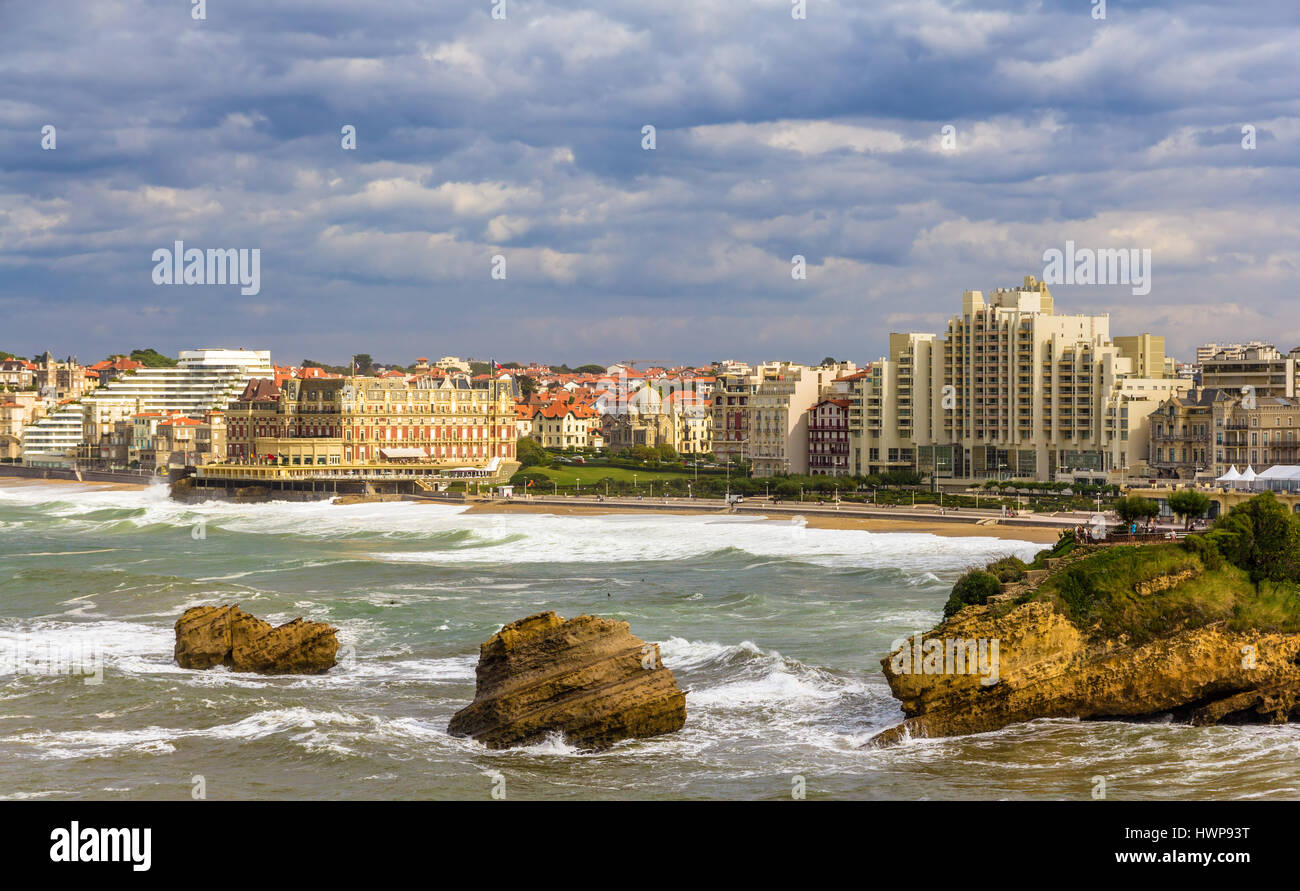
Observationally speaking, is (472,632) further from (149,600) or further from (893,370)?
(893,370)

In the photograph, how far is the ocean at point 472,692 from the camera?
21609mm

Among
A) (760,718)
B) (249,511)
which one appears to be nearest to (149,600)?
(760,718)

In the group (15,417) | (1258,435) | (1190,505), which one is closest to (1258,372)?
(1258,435)

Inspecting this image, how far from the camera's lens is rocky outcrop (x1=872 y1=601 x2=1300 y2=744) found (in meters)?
23.6

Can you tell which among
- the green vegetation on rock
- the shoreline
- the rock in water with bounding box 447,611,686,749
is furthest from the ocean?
the shoreline

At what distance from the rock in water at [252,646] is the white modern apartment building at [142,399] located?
391 feet

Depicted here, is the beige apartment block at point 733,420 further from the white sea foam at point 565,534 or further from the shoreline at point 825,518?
the white sea foam at point 565,534

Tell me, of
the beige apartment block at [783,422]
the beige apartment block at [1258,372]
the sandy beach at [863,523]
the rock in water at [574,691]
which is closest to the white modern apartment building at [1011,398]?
the beige apartment block at [1258,372]

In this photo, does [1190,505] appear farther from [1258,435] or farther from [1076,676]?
[1258,435]

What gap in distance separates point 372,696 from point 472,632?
8465 millimetres

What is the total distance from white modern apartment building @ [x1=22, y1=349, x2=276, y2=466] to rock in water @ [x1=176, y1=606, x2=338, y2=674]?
119 meters

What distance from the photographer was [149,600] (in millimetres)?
44594

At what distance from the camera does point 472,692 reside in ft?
95.1

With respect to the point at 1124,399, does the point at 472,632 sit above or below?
below
